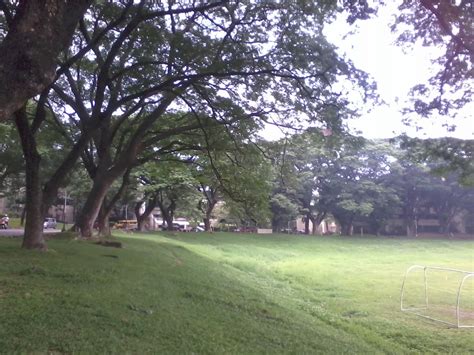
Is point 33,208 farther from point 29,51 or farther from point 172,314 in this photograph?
point 29,51

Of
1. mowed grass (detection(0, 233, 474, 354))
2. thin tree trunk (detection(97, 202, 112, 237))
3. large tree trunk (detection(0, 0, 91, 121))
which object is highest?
large tree trunk (detection(0, 0, 91, 121))

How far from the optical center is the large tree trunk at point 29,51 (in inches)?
206

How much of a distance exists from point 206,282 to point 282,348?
5.68 meters

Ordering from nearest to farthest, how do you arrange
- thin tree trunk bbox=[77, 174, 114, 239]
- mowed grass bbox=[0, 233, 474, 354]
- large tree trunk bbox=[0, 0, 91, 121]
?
large tree trunk bbox=[0, 0, 91, 121] < mowed grass bbox=[0, 233, 474, 354] < thin tree trunk bbox=[77, 174, 114, 239]

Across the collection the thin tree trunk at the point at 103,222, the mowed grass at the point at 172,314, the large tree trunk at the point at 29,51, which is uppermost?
the large tree trunk at the point at 29,51

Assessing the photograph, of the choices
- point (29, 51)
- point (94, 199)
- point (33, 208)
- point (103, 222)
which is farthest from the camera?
point (103, 222)

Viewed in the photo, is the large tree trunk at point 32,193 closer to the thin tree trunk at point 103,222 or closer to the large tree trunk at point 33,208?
the large tree trunk at point 33,208

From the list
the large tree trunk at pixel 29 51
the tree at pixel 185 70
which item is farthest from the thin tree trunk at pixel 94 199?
the large tree trunk at pixel 29 51

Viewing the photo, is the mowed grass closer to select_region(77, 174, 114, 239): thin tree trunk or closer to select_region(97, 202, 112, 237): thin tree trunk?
select_region(77, 174, 114, 239): thin tree trunk

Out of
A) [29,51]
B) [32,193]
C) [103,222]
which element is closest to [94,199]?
[32,193]

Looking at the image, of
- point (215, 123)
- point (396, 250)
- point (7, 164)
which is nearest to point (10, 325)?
point (215, 123)

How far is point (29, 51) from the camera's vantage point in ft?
17.6

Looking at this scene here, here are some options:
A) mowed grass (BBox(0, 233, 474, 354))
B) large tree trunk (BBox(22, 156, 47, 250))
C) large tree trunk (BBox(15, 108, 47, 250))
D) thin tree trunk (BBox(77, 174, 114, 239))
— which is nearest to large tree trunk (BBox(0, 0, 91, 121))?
mowed grass (BBox(0, 233, 474, 354))

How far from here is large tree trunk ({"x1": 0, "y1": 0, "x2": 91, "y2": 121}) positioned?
17.1ft
